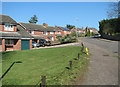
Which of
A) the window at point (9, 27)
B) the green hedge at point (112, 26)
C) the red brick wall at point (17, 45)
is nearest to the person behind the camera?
the window at point (9, 27)

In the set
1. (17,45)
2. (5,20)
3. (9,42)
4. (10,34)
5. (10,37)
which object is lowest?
(17,45)

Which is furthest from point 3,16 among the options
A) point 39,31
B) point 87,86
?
point 87,86

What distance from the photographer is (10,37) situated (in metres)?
26.1

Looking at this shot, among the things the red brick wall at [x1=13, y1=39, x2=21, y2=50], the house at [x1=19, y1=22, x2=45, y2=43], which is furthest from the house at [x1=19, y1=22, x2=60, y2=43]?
the red brick wall at [x1=13, y1=39, x2=21, y2=50]

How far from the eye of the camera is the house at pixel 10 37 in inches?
1011

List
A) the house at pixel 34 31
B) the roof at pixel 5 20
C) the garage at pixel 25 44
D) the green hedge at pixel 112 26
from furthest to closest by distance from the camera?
the green hedge at pixel 112 26
the house at pixel 34 31
the garage at pixel 25 44
the roof at pixel 5 20

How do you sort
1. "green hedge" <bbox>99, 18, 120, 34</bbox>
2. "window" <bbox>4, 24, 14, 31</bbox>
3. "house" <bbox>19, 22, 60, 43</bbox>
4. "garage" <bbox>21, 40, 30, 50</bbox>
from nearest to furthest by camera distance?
"window" <bbox>4, 24, 14, 31</bbox> < "garage" <bbox>21, 40, 30, 50</bbox> < "house" <bbox>19, 22, 60, 43</bbox> < "green hedge" <bbox>99, 18, 120, 34</bbox>

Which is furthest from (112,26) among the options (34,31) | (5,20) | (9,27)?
(5,20)

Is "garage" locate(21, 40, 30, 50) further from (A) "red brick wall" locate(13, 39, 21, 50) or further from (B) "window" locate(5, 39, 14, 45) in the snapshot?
(B) "window" locate(5, 39, 14, 45)

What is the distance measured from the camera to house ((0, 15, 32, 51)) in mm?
25669

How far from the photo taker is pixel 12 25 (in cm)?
2780

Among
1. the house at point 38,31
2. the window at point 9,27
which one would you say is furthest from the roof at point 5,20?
the house at point 38,31

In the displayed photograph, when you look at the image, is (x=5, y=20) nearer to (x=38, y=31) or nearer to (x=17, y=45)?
(x=17, y=45)

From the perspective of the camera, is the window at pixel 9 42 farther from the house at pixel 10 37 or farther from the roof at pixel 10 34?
the roof at pixel 10 34
